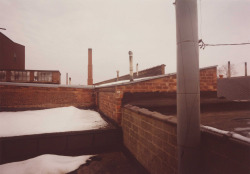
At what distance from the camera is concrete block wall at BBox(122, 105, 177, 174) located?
305 centimetres

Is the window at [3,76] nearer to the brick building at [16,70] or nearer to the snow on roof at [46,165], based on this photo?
the brick building at [16,70]

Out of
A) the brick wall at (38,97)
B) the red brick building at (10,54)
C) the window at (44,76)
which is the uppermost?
the red brick building at (10,54)

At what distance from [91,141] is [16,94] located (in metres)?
8.58

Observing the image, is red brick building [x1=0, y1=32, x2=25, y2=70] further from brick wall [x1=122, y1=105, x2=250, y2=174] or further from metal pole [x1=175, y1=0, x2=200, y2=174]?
metal pole [x1=175, y1=0, x2=200, y2=174]

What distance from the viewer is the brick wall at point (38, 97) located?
37.3 feet

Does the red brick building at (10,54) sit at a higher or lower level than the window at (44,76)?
higher

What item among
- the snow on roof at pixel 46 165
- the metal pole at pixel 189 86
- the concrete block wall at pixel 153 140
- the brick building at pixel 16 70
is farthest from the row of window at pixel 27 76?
the metal pole at pixel 189 86

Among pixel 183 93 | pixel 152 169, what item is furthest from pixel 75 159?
pixel 183 93

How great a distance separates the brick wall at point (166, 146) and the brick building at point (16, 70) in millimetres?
18071

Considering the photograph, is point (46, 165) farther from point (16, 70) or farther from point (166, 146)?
point (16, 70)

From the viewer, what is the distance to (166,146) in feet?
10.6

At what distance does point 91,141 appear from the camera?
19.7ft

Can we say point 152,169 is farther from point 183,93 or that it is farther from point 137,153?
point 183,93

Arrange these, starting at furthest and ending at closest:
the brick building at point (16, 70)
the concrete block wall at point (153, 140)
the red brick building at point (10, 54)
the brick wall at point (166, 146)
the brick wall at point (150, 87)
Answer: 1. the red brick building at point (10, 54)
2. the brick building at point (16, 70)
3. the brick wall at point (150, 87)
4. the concrete block wall at point (153, 140)
5. the brick wall at point (166, 146)
